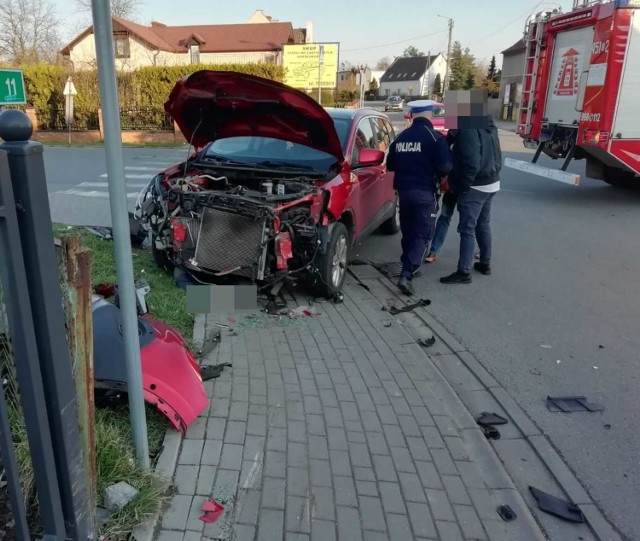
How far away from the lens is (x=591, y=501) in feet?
9.43

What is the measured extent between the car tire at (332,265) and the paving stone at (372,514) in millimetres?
2732

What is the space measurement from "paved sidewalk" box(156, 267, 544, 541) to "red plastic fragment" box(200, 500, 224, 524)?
0.08 feet

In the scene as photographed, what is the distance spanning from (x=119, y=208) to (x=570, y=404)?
10.6ft

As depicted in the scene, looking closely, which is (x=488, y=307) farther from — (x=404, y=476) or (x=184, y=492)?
(x=184, y=492)

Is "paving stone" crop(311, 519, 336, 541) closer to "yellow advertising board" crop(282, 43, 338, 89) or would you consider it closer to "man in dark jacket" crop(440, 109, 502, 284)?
"man in dark jacket" crop(440, 109, 502, 284)

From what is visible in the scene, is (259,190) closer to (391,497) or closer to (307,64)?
(391,497)

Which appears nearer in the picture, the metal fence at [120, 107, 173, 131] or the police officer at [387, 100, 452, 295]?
the police officer at [387, 100, 452, 295]

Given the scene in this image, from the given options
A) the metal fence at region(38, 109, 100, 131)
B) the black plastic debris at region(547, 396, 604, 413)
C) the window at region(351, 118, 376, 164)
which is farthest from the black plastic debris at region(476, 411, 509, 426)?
the metal fence at region(38, 109, 100, 131)

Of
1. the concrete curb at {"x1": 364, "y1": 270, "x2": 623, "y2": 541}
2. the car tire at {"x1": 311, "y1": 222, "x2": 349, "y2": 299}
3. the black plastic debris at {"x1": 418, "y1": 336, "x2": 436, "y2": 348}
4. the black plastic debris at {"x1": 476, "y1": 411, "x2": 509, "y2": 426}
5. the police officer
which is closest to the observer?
the concrete curb at {"x1": 364, "y1": 270, "x2": 623, "y2": 541}

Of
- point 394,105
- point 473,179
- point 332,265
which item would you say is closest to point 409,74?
point 394,105

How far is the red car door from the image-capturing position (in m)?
6.06

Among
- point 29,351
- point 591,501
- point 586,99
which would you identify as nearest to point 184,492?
point 29,351

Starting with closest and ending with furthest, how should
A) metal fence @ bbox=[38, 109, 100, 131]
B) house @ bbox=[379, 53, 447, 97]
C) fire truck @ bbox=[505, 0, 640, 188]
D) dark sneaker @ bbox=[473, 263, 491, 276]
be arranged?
dark sneaker @ bbox=[473, 263, 491, 276] < fire truck @ bbox=[505, 0, 640, 188] < metal fence @ bbox=[38, 109, 100, 131] < house @ bbox=[379, 53, 447, 97]

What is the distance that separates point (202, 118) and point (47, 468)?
460 cm
